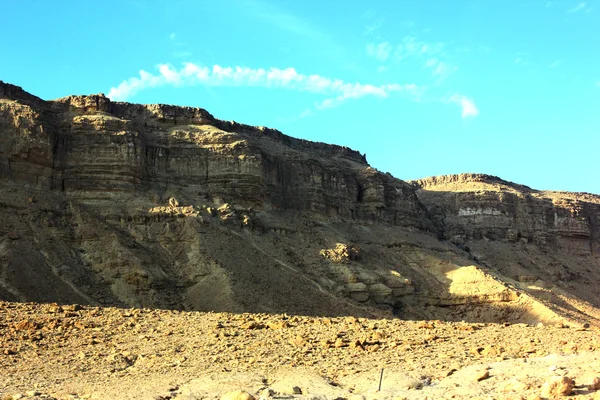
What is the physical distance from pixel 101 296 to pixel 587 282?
47.0 m

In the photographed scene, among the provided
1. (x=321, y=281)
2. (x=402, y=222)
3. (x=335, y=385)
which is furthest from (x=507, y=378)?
(x=402, y=222)

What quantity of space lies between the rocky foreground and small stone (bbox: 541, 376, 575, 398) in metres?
0.02

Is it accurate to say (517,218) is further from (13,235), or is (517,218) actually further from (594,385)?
(594,385)

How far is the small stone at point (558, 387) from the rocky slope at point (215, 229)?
22272mm

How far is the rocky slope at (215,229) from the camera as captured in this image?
116 feet

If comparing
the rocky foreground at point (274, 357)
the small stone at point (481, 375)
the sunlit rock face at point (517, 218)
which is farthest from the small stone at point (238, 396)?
the sunlit rock face at point (517, 218)

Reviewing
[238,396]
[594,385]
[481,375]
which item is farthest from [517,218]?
[238,396]

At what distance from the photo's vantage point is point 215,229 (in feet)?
136

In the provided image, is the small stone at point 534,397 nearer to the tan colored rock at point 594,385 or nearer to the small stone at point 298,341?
the tan colored rock at point 594,385

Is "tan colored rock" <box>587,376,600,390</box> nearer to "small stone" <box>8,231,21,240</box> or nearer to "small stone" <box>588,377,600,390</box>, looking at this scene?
"small stone" <box>588,377,600,390</box>

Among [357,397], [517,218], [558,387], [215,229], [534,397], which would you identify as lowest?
[357,397]

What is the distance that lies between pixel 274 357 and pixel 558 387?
6666 millimetres

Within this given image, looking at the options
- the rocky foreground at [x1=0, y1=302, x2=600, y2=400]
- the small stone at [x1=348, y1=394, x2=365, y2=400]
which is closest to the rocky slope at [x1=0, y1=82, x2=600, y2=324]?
the rocky foreground at [x1=0, y1=302, x2=600, y2=400]

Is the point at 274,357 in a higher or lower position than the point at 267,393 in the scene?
higher
